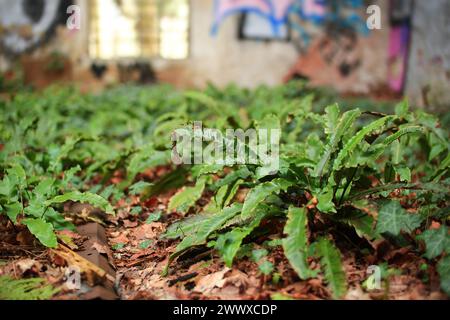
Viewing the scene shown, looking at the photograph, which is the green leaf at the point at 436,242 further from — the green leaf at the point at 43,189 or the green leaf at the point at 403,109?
the green leaf at the point at 43,189

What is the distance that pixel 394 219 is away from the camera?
2061mm

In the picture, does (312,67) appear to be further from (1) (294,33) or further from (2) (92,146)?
(2) (92,146)

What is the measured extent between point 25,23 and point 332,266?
9614 mm

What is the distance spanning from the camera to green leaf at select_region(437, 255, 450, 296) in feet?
6.10

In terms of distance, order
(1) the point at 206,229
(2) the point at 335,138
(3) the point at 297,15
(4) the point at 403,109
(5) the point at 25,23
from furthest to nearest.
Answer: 1. (3) the point at 297,15
2. (5) the point at 25,23
3. (4) the point at 403,109
4. (2) the point at 335,138
5. (1) the point at 206,229

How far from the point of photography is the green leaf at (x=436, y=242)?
1959mm

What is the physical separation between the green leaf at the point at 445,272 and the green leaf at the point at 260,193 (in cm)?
75

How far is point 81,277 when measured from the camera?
2.06 m

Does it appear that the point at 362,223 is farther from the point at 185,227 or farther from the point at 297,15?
the point at 297,15

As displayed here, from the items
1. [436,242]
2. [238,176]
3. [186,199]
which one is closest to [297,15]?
[186,199]

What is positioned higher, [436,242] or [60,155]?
[60,155]

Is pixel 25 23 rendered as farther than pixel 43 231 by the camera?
Yes

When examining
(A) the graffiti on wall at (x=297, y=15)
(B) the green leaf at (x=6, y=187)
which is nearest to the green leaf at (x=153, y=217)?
(B) the green leaf at (x=6, y=187)

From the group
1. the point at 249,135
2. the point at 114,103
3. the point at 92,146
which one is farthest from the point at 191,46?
the point at 249,135
